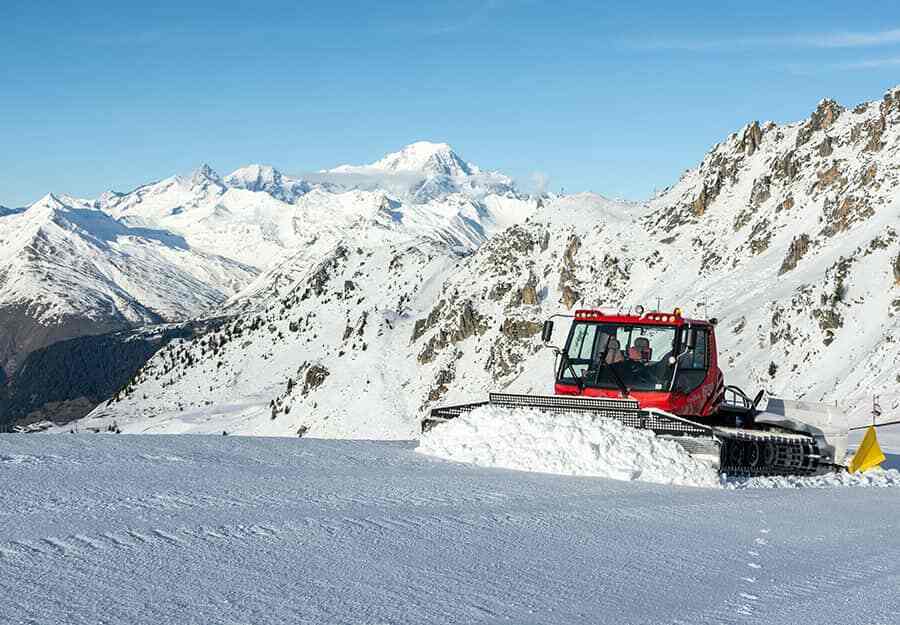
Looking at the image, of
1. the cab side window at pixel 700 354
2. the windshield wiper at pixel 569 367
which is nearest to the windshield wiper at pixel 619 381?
Result: the windshield wiper at pixel 569 367

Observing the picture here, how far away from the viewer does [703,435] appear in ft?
43.0

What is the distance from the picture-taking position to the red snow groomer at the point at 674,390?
1451 centimetres

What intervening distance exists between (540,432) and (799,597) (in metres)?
6.11

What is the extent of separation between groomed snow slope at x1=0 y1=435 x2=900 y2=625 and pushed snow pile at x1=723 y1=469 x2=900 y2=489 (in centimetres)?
151

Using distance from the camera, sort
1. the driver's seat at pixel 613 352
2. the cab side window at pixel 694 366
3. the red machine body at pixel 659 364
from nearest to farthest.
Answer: the red machine body at pixel 659 364, the cab side window at pixel 694 366, the driver's seat at pixel 613 352

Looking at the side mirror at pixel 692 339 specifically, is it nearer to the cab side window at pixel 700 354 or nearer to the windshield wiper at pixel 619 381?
the cab side window at pixel 700 354

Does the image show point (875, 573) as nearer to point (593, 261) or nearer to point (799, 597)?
point (799, 597)

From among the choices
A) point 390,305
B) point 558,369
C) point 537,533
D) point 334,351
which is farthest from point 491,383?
point 537,533

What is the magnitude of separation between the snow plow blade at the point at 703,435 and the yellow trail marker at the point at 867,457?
88 centimetres

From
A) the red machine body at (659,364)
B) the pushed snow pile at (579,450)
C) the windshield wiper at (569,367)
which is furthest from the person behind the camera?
the windshield wiper at (569,367)

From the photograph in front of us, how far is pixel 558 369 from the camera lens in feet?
Answer: 52.7

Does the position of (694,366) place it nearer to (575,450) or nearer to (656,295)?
(575,450)

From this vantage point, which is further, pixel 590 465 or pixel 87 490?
pixel 590 465

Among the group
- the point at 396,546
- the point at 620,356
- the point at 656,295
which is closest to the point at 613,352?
the point at 620,356
